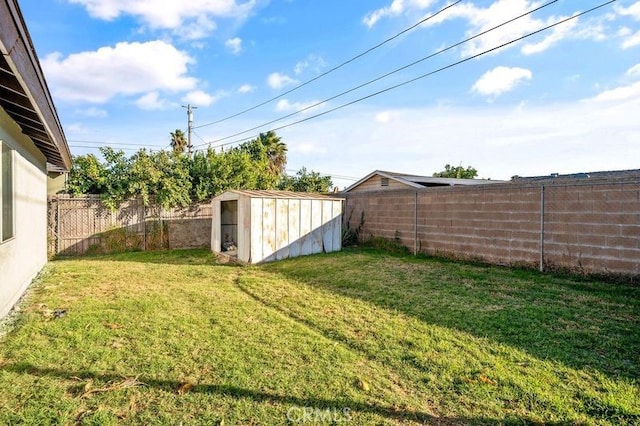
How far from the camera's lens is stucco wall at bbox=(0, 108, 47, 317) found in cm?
436

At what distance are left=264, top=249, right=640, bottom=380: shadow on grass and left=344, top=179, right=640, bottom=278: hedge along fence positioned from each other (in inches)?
17.0

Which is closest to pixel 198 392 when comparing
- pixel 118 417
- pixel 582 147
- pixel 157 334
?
pixel 118 417

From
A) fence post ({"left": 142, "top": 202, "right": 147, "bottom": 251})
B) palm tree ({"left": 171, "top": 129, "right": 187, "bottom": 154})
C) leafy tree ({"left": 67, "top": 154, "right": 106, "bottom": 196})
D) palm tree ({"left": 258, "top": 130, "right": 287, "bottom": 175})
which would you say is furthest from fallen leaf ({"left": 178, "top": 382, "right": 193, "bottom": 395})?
palm tree ({"left": 171, "top": 129, "right": 187, "bottom": 154})

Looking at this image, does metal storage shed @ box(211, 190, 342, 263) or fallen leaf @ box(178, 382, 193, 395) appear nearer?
fallen leaf @ box(178, 382, 193, 395)

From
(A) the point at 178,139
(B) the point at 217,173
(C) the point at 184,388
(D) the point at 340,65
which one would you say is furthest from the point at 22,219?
(A) the point at 178,139

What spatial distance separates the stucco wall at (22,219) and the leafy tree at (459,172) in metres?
25.3

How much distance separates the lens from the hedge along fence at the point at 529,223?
19.0 feet

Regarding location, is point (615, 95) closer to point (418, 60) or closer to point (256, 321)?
point (418, 60)

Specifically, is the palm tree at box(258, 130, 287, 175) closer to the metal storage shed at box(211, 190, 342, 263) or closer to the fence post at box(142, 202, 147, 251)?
the fence post at box(142, 202, 147, 251)

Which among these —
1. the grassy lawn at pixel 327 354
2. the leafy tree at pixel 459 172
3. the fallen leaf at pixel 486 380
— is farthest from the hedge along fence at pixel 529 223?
the leafy tree at pixel 459 172

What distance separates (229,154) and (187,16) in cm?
451

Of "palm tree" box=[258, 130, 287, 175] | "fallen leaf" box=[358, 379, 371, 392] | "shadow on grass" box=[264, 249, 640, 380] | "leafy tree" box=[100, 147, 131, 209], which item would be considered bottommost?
"fallen leaf" box=[358, 379, 371, 392]

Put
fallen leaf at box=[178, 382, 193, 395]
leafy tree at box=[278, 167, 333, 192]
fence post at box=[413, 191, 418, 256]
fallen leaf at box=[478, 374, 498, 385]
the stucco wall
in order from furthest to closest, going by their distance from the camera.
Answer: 1. leafy tree at box=[278, 167, 333, 192]
2. fence post at box=[413, 191, 418, 256]
3. the stucco wall
4. fallen leaf at box=[478, 374, 498, 385]
5. fallen leaf at box=[178, 382, 193, 395]

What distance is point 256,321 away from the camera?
420cm
